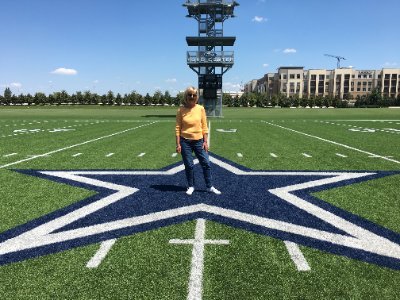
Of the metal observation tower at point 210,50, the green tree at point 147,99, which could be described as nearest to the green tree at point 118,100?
the green tree at point 147,99

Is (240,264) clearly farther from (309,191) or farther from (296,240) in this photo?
(309,191)

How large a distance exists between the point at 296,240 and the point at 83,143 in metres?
12.1

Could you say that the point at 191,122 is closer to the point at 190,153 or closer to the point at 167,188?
the point at 190,153

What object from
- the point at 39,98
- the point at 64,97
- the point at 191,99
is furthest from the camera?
the point at 64,97

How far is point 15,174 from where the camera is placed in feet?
26.3

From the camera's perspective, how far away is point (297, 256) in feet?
12.3

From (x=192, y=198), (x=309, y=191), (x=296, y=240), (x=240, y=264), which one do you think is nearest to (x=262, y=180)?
(x=309, y=191)

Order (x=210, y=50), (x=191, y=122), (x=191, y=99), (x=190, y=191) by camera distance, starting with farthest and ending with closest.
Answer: (x=210, y=50)
(x=190, y=191)
(x=191, y=122)
(x=191, y=99)

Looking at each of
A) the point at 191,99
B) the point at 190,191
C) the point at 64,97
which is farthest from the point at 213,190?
the point at 64,97

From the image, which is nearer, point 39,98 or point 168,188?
point 168,188

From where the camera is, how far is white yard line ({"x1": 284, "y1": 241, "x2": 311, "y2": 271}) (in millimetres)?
3508

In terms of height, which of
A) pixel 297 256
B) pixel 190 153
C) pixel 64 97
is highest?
pixel 64 97

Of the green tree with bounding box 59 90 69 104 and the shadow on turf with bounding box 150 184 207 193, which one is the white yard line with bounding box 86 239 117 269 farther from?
the green tree with bounding box 59 90 69 104

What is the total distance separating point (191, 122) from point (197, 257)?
304 centimetres
